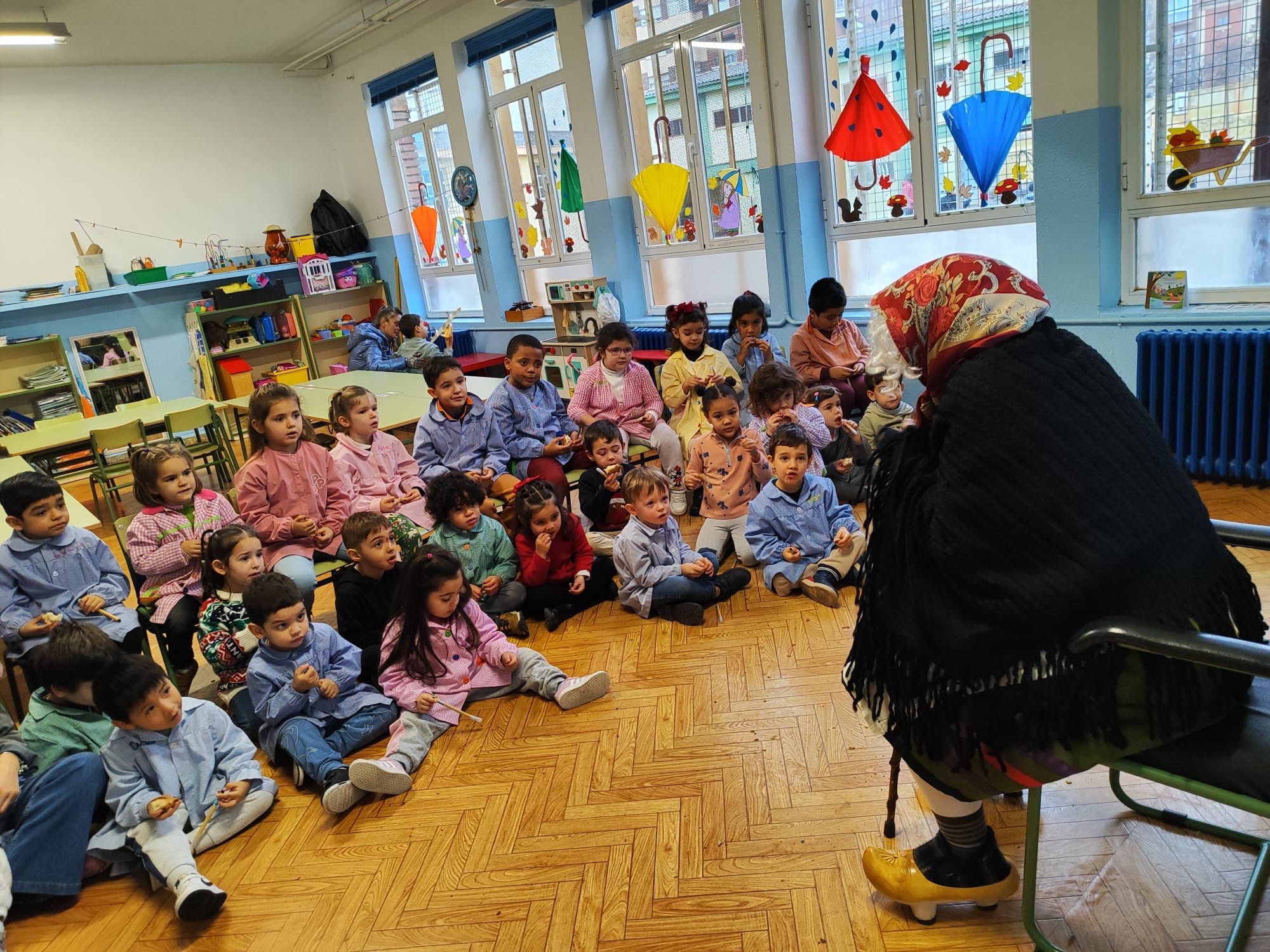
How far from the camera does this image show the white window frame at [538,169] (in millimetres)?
7707

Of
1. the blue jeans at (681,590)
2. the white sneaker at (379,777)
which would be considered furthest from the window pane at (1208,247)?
the white sneaker at (379,777)

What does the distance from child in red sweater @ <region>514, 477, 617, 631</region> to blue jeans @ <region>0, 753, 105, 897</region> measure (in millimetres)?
1662

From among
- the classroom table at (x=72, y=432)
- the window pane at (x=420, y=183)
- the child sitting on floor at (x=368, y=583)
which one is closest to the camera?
the child sitting on floor at (x=368, y=583)

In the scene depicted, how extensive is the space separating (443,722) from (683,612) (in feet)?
3.41

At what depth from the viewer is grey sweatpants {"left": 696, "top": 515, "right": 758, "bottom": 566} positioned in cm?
388

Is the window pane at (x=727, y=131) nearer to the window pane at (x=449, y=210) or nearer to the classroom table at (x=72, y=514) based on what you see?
the window pane at (x=449, y=210)

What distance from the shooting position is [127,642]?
3215mm

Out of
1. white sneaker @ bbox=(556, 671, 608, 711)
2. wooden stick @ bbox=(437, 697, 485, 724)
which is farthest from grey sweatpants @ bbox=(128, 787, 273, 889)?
white sneaker @ bbox=(556, 671, 608, 711)

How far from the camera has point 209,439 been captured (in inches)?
260

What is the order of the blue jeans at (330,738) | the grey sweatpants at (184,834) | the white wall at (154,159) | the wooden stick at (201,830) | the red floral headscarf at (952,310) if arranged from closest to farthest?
the red floral headscarf at (952,310)
the grey sweatpants at (184,834)
the wooden stick at (201,830)
the blue jeans at (330,738)
the white wall at (154,159)

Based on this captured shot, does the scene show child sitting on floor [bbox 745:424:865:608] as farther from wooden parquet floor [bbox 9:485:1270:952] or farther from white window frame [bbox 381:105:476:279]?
white window frame [bbox 381:105:476:279]

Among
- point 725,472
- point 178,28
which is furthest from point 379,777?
point 178,28

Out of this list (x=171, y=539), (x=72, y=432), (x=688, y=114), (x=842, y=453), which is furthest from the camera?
(x=688, y=114)

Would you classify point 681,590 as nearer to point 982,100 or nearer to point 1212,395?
point 1212,395
